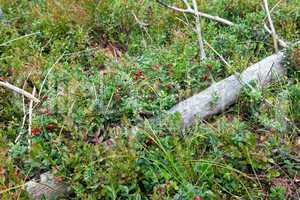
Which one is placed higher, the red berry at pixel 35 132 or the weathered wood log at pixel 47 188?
the red berry at pixel 35 132

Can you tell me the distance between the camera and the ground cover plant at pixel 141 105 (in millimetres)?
3578

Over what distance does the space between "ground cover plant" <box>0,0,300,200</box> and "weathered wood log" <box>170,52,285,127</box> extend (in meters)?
0.10

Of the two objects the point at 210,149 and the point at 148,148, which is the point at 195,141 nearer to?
the point at 210,149

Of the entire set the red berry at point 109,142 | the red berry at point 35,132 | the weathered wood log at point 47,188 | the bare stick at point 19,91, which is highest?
the bare stick at point 19,91

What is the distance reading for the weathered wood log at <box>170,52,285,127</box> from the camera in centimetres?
432

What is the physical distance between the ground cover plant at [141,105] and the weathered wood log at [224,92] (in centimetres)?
10

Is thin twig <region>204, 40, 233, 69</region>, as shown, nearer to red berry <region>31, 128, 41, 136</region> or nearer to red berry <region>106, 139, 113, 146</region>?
red berry <region>106, 139, 113, 146</region>

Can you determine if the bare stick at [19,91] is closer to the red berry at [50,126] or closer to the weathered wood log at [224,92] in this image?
the red berry at [50,126]

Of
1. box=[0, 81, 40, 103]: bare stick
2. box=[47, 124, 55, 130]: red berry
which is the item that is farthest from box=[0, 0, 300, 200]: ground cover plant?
box=[0, 81, 40, 103]: bare stick

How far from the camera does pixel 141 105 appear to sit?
415cm

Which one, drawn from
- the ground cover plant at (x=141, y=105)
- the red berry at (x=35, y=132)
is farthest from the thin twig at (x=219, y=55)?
the red berry at (x=35, y=132)

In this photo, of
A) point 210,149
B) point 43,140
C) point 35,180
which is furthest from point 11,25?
point 210,149

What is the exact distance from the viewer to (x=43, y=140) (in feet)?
12.9

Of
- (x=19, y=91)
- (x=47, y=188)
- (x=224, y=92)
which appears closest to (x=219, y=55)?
(x=224, y=92)
